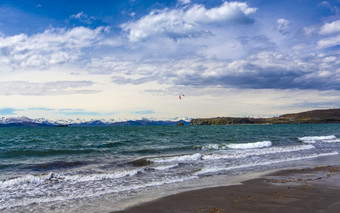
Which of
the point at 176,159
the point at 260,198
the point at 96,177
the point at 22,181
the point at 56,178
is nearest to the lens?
the point at 260,198

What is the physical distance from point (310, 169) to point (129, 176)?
12273 millimetres

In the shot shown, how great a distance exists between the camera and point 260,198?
10.3 meters

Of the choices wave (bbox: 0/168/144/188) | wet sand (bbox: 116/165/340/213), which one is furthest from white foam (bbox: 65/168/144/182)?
wet sand (bbox: 116/165/340/213)

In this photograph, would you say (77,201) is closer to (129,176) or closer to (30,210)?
(30,210)

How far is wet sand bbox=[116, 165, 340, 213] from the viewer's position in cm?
895

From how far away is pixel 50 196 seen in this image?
11523 millimetres

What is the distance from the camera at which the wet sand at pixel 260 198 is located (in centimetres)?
895

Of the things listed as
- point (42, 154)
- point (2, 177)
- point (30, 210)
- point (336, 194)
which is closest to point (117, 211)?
point (30, 210)

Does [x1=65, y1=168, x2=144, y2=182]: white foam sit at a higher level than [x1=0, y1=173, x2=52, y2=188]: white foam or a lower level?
lower

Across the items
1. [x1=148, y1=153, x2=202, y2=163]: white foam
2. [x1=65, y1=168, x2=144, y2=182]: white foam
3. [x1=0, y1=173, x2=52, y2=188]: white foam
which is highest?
[x1=0, y1=173, x2=52, y2=188]: white foam

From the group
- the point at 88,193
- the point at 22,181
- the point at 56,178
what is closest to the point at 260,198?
the point at 88,193

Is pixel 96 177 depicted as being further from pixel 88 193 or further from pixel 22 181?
pixel 22 181

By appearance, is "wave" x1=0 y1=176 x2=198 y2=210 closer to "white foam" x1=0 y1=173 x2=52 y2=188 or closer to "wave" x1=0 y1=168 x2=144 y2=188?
"wave" x1=0 y1=168 x2=144 y2=188

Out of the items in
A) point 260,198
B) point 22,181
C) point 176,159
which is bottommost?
point 176,159
